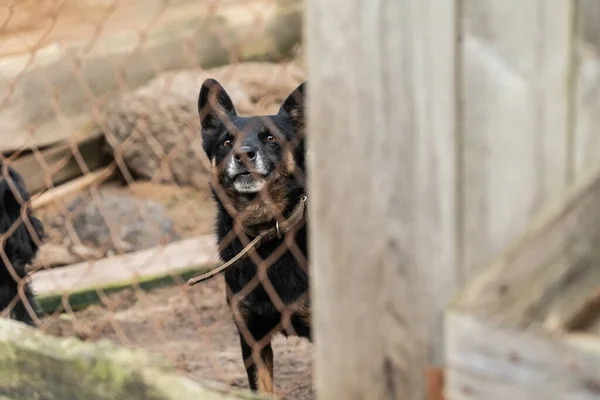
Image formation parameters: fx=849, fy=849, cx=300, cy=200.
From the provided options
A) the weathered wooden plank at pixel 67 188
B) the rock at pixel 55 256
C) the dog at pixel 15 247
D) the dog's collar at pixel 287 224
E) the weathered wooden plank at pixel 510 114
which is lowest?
the rock at pixel 55 256

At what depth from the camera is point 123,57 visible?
7.51 metres

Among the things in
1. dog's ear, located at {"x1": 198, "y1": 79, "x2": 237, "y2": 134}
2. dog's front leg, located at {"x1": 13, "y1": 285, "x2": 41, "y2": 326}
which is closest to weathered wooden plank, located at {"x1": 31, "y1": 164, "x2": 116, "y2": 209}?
dog's front leg, located at {"x1": 13, "y1": 285, "x2": 41, "y2": 326}

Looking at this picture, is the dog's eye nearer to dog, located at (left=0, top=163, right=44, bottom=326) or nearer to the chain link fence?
the chain link fence

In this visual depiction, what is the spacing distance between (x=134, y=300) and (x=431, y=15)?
4197mm

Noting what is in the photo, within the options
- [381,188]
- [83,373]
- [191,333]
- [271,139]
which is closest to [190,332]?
[191,333]

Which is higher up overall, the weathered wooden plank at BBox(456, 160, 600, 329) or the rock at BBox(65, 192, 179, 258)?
the weathered wooden plank at BBox(456, 160, 600, 329)

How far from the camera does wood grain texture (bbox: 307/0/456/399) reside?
53.5 inches

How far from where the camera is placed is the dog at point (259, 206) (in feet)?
11.7

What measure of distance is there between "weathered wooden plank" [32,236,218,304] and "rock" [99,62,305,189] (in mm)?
1591

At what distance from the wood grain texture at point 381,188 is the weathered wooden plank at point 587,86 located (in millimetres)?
191

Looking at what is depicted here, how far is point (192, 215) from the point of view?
22.2 feet

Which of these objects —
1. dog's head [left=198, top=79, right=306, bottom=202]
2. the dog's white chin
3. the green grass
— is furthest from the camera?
the green grass

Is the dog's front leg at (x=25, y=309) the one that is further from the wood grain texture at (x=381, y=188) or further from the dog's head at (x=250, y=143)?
the wood grain texture at (x=381, y=188)

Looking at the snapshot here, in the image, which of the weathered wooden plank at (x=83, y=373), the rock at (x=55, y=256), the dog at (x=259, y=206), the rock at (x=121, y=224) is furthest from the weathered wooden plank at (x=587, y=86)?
the rock at (x=55, y=256)
